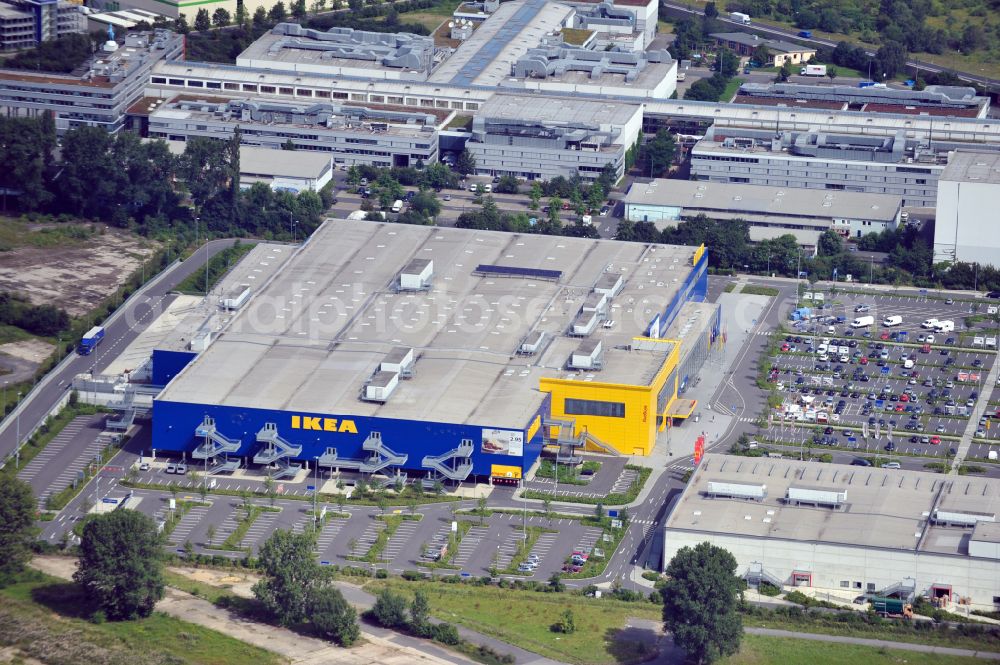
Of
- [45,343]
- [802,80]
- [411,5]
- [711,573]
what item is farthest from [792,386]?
[411,5]

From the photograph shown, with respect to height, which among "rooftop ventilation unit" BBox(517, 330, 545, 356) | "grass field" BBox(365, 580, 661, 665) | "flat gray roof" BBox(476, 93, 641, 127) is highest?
"flat gray roof" BBox(476, 93, 641, 127)

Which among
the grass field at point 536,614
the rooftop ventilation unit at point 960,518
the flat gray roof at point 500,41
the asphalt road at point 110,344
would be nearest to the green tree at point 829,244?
the flat gray roof at point 500,41

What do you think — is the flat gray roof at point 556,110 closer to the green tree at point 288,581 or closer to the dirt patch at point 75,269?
the dirt patch at point 75,269

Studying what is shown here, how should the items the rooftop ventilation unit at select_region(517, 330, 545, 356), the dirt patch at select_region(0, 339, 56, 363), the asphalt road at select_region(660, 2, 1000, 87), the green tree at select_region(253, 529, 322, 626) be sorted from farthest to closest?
the asphalt road at select_region(660, 2, 1000, 87) < the dirt patch at select_region(0, 339, 56, 363) < the rooftop ventilation unit at select_region(517, 330, 545, 356) < the green tree at select_region(253, 529, 322, 626)

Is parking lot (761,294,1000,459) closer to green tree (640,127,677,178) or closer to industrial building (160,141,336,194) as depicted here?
green tree (640,127,677,178)

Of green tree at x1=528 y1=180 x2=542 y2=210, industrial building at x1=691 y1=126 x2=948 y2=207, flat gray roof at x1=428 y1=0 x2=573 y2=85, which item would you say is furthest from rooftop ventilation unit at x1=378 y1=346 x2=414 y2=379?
flat gray roof at x1=428 y1=0 x2=573 y2=85

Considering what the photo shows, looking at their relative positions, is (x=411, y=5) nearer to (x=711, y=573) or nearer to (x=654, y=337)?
(x=654, y=337)

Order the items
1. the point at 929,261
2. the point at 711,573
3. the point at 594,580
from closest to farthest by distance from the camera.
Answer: the point at 711,573, the point at 594,580, the point at 929,261
